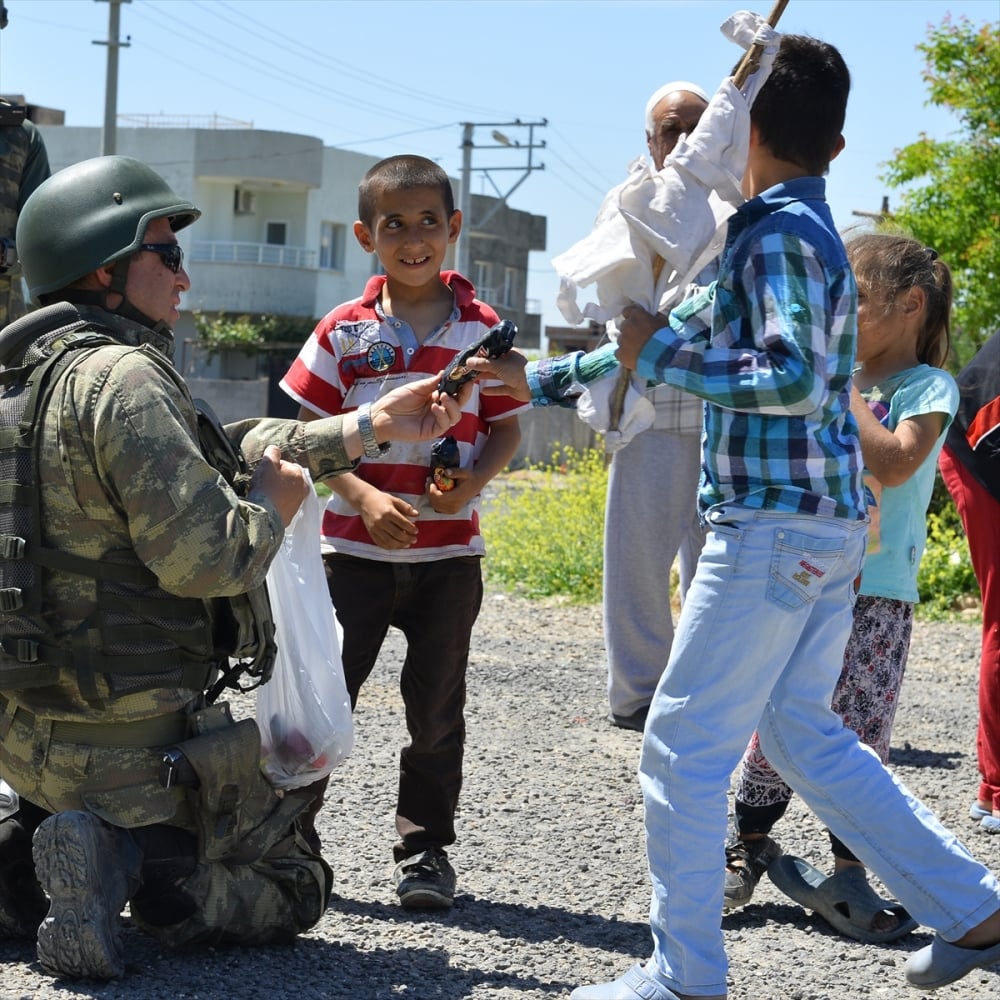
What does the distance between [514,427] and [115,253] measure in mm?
1398

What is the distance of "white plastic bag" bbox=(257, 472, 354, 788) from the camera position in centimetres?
397

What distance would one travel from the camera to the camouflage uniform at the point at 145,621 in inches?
133

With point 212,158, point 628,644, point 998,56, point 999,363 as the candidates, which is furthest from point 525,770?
point 212,158

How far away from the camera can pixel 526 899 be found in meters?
4.32

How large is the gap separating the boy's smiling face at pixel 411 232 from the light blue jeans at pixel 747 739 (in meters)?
1.55

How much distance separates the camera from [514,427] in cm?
457

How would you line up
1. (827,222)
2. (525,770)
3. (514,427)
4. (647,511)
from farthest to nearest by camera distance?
(647,511)
(525,770)
(514,427)
(827,222)

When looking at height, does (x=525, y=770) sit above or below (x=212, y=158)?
below

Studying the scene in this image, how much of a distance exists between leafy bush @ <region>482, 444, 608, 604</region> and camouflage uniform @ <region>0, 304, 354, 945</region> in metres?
7.33

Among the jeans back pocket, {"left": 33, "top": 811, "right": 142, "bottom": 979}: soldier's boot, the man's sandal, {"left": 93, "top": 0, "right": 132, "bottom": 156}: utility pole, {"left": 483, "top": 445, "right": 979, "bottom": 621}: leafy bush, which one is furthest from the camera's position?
{"left": 93, "top": 0, "right": 132, "bottom": 156}: utility pole

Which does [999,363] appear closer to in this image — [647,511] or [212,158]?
[647,511]

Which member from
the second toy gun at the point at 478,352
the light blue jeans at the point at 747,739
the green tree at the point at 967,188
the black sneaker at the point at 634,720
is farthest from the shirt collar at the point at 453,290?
the green tree at the point at 967,188

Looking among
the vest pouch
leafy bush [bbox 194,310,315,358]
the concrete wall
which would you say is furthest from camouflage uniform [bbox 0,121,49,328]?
leafy bush [bbox 194,310,315,358]

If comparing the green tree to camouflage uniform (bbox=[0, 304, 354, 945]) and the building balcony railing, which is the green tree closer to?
camouflage uniform (bbox=[0, 304, 354, 945])
